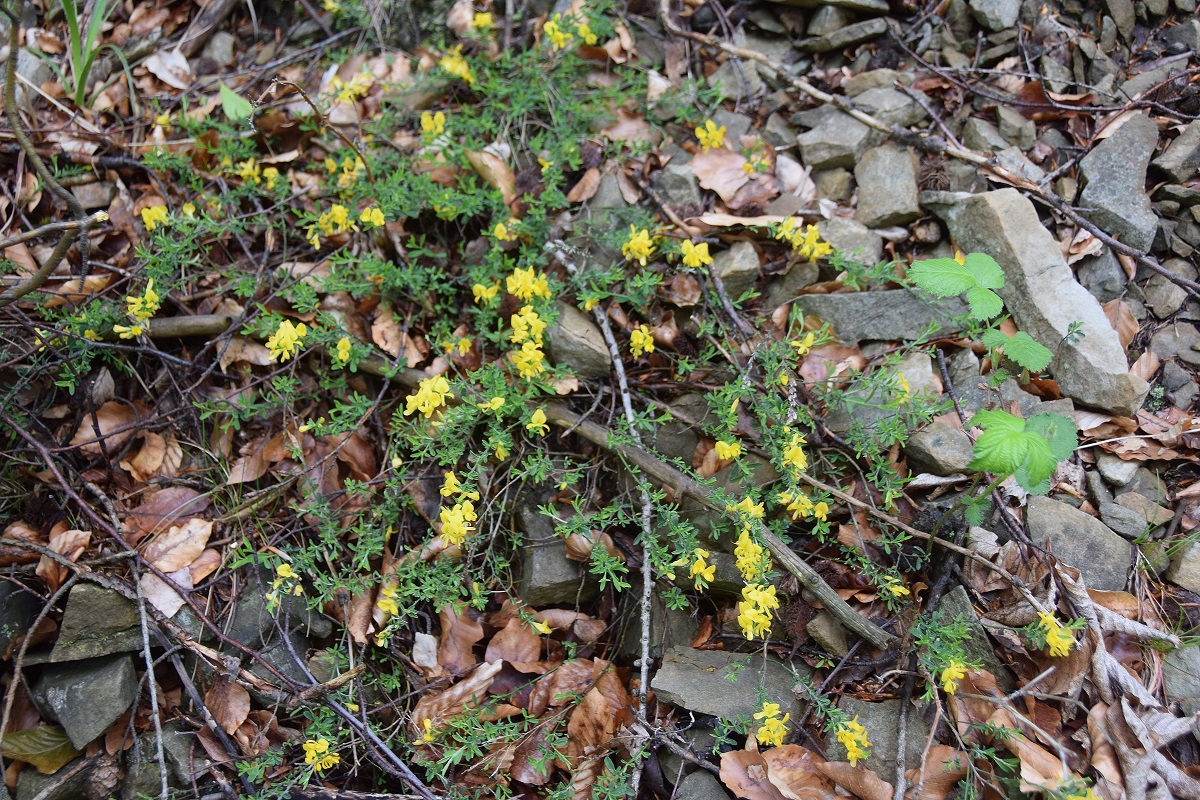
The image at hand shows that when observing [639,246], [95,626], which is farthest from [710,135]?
[95,626]

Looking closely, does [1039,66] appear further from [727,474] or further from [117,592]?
[117,592]

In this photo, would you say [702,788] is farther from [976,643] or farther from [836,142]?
[836,142]

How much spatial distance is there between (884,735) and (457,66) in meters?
3.70

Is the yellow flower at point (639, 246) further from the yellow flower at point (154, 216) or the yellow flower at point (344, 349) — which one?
the yellow flower at point (154, 216)

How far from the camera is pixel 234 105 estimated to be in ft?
13.5

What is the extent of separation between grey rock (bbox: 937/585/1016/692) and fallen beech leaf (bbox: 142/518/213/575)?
3009 millimetres

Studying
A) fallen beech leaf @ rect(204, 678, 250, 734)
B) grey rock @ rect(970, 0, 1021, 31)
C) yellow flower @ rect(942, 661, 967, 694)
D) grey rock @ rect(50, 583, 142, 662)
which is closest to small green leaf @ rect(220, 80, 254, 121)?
grey rock @ rect(50, 583, 142, 662)

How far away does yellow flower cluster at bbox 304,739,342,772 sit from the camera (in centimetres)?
273

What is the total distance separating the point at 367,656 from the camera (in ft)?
10.5

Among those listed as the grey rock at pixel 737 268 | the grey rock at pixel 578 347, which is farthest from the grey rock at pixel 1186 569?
the grey rock at pixel 578 347

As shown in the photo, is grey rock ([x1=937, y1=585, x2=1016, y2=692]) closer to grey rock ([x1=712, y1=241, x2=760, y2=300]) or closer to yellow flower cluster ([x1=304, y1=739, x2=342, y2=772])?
grey rock ([x1=712, y1=241, x2=760, y2=300])

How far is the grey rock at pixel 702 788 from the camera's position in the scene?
8.85 ft

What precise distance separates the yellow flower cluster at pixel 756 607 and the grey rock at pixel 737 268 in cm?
146

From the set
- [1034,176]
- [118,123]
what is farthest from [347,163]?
[1034,176]
